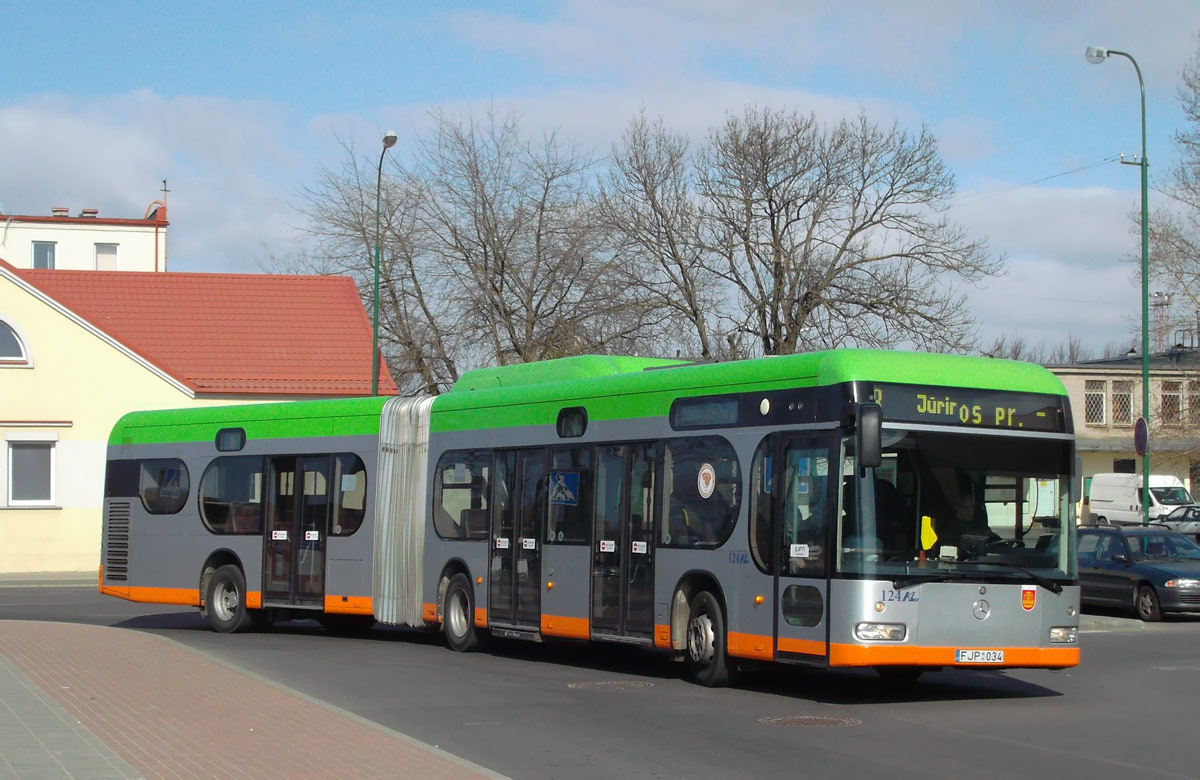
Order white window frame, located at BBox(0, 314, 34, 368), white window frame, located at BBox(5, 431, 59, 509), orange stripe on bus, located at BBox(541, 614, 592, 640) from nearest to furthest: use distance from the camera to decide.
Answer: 1. orange stripe on bus, located at BBox(541, 614, 592, 640)
2. white window frame, located at BBox(5, 431, 59, 509)
3. white window frame, located at BBox(0, 314, 34, 368)

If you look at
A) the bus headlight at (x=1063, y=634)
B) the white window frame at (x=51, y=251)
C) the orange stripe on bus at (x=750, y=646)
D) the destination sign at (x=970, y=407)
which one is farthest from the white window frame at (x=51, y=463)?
the white window frame at (x=51, y=251)

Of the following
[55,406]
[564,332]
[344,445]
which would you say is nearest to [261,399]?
[55,406]

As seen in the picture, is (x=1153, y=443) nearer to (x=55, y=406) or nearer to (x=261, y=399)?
(x=261, y=399)

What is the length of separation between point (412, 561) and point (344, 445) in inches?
82.5

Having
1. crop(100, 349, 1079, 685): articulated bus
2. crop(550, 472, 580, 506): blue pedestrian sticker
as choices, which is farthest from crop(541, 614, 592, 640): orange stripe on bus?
crop(550, 472, 580, 506): blue pedestrian sticker

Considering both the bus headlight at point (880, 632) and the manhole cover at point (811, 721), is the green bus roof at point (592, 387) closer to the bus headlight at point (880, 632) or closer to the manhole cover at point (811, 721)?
the bus headlight at point (880, 632)

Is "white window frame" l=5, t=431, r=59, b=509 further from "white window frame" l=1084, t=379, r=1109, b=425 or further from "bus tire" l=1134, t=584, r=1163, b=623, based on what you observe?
"white window frame" l=1084, t=379, r=1109, b=425

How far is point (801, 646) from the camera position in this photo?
12.5 meters

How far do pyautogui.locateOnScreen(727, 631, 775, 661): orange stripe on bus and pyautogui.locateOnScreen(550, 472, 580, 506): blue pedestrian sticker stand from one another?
311 centimetres

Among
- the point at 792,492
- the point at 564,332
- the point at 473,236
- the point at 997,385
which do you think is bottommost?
the point at 792,492

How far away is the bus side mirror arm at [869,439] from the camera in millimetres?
11758

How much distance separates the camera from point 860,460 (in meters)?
11.8

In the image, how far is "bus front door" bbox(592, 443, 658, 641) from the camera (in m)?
14.7

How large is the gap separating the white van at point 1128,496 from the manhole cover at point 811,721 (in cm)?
4247
